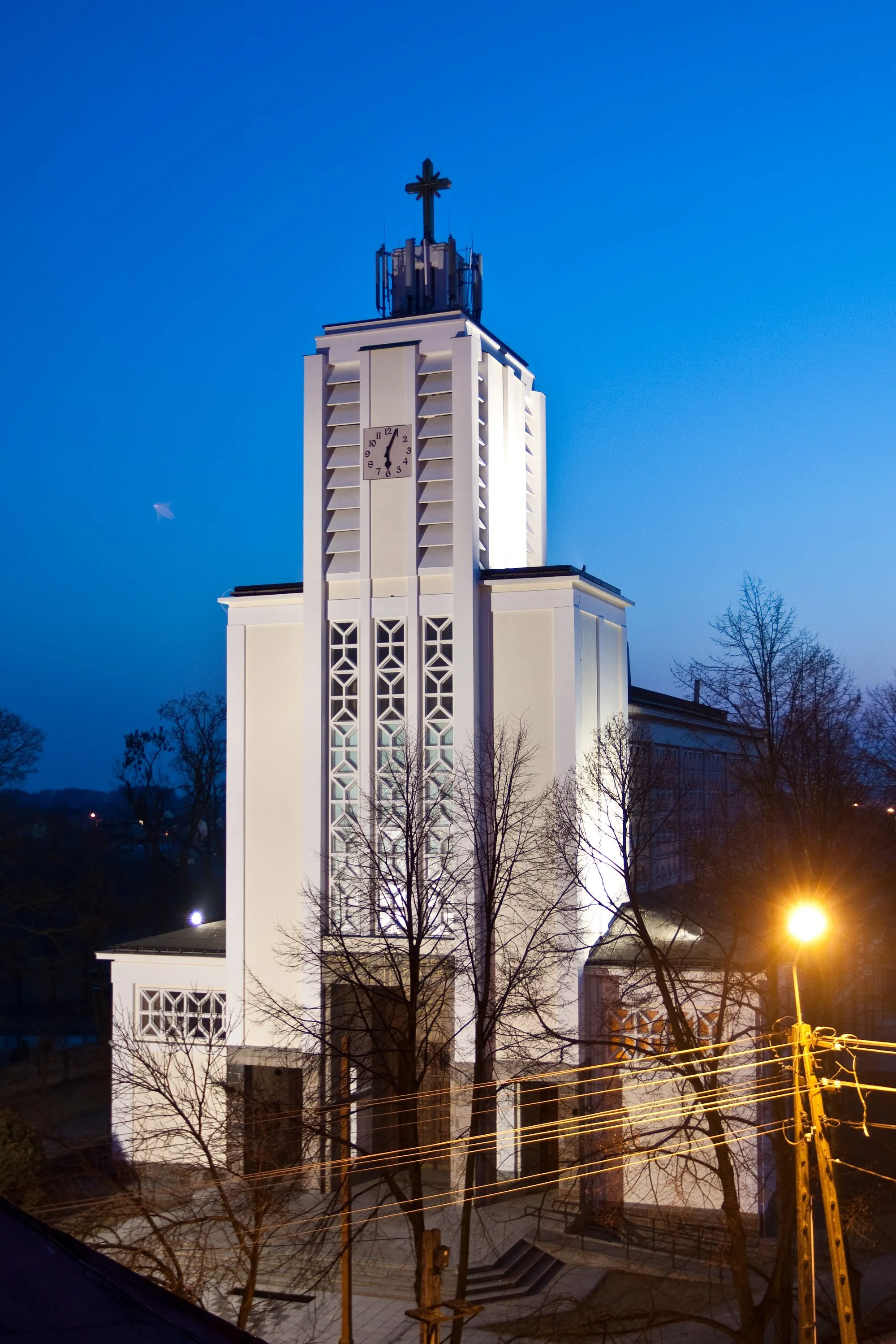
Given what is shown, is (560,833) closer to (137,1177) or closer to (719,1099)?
(719,1099)

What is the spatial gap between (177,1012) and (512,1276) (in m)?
8.99

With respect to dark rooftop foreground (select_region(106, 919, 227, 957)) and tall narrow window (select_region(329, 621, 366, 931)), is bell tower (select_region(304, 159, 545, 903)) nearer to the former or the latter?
tall narrow window (select_region(329, 621, 366, 931))

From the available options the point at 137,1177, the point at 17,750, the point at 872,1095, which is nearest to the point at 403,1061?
the point at 137,1177

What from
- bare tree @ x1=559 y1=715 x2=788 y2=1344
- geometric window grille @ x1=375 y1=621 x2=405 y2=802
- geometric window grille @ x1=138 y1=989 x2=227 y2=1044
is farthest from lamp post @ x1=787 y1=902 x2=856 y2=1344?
geometric window grille @ x1=138 y1=989 x2=227 y2=1044

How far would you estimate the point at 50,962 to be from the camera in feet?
145

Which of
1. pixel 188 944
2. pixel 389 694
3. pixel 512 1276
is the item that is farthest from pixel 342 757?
pixel 512 1276

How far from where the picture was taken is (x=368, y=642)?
24000mm

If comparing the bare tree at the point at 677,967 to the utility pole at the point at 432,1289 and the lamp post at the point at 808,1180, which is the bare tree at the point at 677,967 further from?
the utility pole at the point at 432,1289

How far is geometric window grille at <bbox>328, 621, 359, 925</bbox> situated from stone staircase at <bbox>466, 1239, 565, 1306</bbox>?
6510 mm

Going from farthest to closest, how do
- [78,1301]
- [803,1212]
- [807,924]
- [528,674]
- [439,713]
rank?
[439,713] < [528,674] < [803,1212] < [807,924] < [78,1301]

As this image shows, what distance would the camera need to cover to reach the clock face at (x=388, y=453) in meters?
24.0

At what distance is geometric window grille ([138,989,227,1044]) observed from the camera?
24906 mm

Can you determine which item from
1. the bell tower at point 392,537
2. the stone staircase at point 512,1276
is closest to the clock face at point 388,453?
the bell tower at point 392,537

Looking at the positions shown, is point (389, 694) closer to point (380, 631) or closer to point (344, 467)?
point (380, 631)
